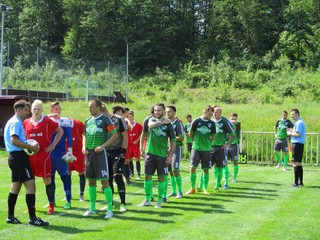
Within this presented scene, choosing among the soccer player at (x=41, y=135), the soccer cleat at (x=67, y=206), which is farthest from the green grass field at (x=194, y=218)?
the soccer player at (x=41, y=135)

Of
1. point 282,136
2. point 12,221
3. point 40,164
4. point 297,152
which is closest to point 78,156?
point 40,164

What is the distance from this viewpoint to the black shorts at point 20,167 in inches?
287

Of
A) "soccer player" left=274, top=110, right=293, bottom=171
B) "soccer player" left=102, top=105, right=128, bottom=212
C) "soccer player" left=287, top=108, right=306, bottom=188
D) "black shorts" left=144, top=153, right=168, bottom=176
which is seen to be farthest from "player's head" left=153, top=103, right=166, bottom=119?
"soccer player" left=274, top=110, right=293, bottom=171

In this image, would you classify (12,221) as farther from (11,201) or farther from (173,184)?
(173,184)

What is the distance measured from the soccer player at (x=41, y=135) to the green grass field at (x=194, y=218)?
837 mm

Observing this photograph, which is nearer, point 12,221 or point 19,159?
point 19,159

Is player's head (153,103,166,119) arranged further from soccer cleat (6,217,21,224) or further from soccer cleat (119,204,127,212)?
soccer cleat (6,217,21,224)

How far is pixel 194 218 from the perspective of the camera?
26.6 feet

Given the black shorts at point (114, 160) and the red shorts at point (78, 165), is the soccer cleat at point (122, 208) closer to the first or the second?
the black shorts at point (114, 160)

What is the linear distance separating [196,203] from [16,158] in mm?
3899

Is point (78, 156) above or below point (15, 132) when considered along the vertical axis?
below

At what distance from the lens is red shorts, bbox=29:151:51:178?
8.09 meters

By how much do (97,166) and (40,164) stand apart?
3.15 feet

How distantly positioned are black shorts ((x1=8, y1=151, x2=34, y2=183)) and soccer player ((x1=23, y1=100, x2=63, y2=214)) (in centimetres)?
68
